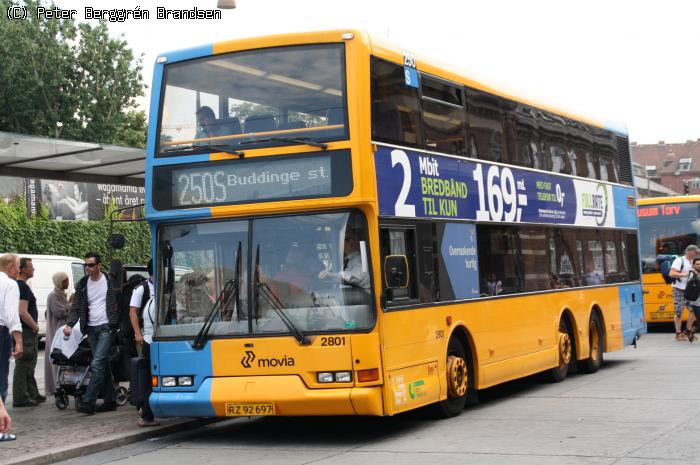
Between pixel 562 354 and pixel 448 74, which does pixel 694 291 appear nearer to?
pixel 562 354

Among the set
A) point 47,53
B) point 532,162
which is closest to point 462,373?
point 532,162

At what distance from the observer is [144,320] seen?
41.0 ft

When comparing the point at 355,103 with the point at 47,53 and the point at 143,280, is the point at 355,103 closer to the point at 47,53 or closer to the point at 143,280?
the point at 143,280

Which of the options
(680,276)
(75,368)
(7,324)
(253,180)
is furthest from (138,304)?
(680,276)

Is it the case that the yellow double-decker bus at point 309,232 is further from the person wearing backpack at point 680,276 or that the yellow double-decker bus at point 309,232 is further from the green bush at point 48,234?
the green bush at point 48,234

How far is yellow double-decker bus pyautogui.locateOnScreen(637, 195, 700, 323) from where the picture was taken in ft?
88.9

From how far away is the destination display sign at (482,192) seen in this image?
11461 mm

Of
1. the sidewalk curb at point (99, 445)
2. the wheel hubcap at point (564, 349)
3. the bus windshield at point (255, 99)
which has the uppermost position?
the bus windshield at point (255, 99)

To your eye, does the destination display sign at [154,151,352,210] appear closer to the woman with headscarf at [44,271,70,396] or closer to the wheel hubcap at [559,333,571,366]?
the woman with headscarf at [44,271,70,396]

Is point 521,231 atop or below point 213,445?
atop

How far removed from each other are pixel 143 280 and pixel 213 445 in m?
2.53

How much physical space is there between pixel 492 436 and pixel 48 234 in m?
26.4

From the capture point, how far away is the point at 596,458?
9.36 meters

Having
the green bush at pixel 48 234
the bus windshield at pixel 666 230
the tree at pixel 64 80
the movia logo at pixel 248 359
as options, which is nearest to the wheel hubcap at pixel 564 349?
the movia logo at pixel 248 359
